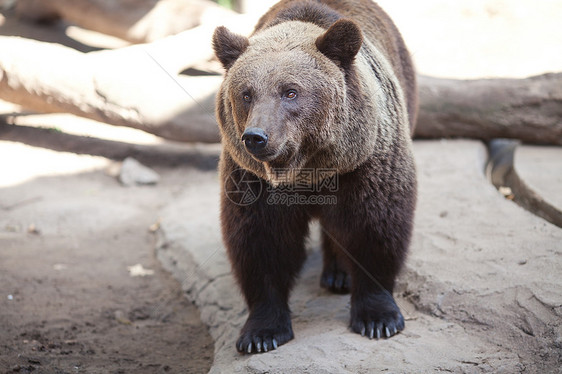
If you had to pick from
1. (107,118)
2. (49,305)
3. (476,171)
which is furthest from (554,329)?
(107,118)

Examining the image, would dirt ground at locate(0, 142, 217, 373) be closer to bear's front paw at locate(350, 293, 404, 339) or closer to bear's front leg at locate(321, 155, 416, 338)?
bear's front paw at locate(350, 293, 404, 339)

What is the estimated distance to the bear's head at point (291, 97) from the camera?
136 inches

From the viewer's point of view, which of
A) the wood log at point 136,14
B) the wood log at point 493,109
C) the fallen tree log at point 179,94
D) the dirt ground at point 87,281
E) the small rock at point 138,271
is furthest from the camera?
the wood log at point 136,14

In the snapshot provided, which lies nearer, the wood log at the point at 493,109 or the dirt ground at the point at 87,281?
the dirt ground at the point at 87,281

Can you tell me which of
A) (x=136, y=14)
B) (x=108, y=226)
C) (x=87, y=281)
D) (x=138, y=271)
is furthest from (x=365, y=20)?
(x=136, y=14)

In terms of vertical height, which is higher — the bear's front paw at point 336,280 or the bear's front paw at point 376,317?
the bear's front paw at point 376,317

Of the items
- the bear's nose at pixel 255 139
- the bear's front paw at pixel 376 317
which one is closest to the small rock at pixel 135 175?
the bear's front paw at pixel 376 317

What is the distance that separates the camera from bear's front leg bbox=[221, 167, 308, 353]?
4.09m

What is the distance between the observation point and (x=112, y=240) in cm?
689

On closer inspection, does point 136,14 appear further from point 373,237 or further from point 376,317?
point 376,317

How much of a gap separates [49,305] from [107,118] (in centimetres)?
382

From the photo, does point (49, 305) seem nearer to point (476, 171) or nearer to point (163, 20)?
point (476, 171)

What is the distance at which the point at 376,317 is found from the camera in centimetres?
415
